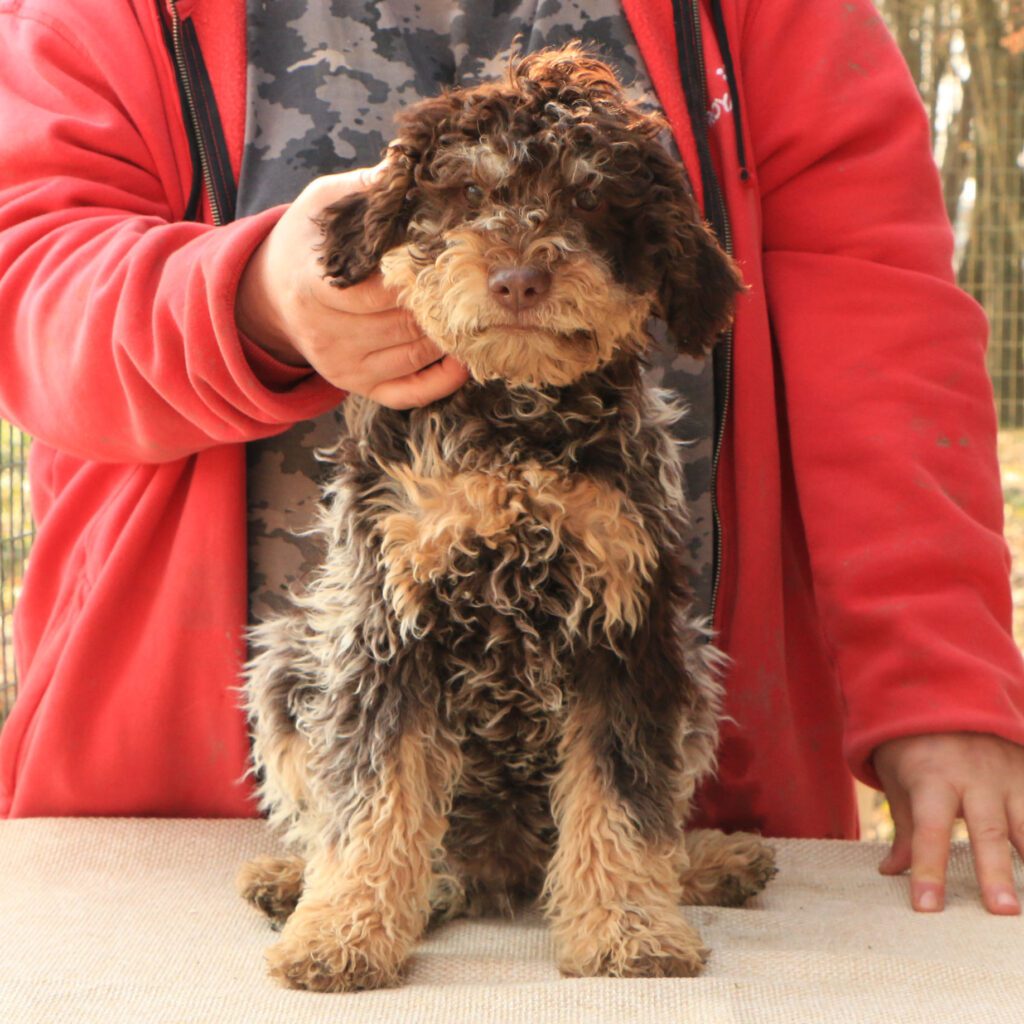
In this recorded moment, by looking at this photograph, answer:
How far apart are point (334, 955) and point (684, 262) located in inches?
49.9

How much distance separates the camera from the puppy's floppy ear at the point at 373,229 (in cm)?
221

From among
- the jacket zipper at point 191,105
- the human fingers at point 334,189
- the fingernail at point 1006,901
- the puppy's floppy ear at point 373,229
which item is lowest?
the fingernail at point 1006,901

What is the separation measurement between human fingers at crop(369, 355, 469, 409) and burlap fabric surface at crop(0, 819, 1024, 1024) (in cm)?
96

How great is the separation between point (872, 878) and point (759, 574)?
2.25ft

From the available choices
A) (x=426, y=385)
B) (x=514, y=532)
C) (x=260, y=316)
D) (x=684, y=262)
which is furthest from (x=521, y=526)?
(x=260, y=316)

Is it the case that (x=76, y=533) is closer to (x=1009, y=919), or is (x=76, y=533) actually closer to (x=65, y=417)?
(x=65, y=417)

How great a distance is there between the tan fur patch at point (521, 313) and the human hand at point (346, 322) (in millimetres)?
90

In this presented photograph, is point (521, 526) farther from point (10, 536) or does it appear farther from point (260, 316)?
point (10, 536)

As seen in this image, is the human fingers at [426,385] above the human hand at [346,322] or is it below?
below

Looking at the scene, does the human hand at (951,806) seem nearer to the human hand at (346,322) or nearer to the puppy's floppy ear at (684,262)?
the puppy's floppy ear at (684,262)

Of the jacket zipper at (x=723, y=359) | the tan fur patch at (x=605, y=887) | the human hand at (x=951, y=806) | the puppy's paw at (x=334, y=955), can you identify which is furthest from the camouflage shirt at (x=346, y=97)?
the puppy's paw at (x=334, y=955)

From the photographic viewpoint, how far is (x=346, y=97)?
2850 millimetres

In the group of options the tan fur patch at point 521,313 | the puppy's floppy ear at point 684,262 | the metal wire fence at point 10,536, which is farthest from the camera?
the metal wire fence at point 10,536

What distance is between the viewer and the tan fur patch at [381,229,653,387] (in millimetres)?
2072
